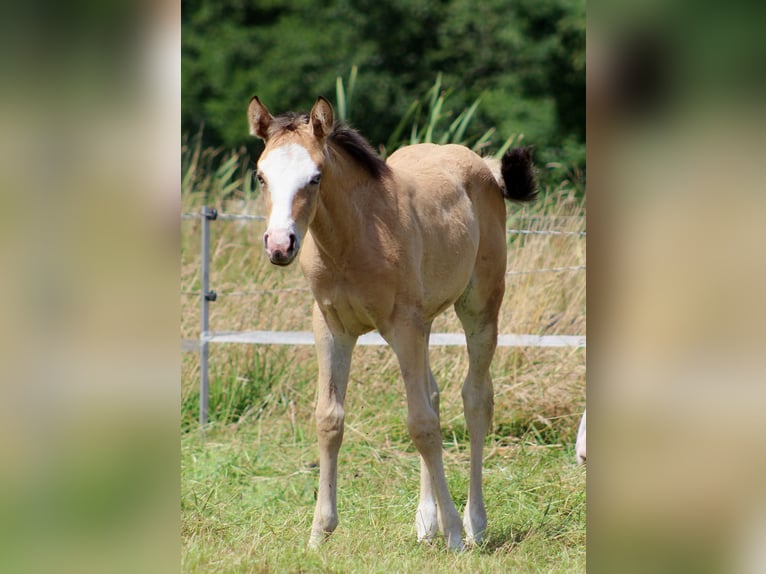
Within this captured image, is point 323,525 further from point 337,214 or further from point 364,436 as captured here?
point 364,436

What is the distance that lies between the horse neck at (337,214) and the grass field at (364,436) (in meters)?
1.38

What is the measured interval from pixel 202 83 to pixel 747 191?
20.5 metres

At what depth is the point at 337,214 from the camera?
170 inches

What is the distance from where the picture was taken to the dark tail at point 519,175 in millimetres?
5594

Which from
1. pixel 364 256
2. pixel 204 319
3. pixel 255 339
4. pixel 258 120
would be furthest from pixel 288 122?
pixel 204 319

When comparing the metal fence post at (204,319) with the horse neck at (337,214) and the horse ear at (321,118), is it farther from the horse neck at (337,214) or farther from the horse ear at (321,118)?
the horse ear at (321,118)

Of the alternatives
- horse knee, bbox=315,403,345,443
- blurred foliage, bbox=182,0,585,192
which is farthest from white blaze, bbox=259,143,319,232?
blurred foliage, bbox=182,0,585,192

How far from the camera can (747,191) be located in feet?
4.07

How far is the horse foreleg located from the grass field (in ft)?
0.48

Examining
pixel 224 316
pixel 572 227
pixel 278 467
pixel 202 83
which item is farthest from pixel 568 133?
pixel 278 467

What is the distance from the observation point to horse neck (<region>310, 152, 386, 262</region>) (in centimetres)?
429

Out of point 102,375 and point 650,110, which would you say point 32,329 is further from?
point 650,110

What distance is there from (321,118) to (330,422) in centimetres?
142

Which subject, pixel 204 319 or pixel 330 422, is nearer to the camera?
pixel 330 422
